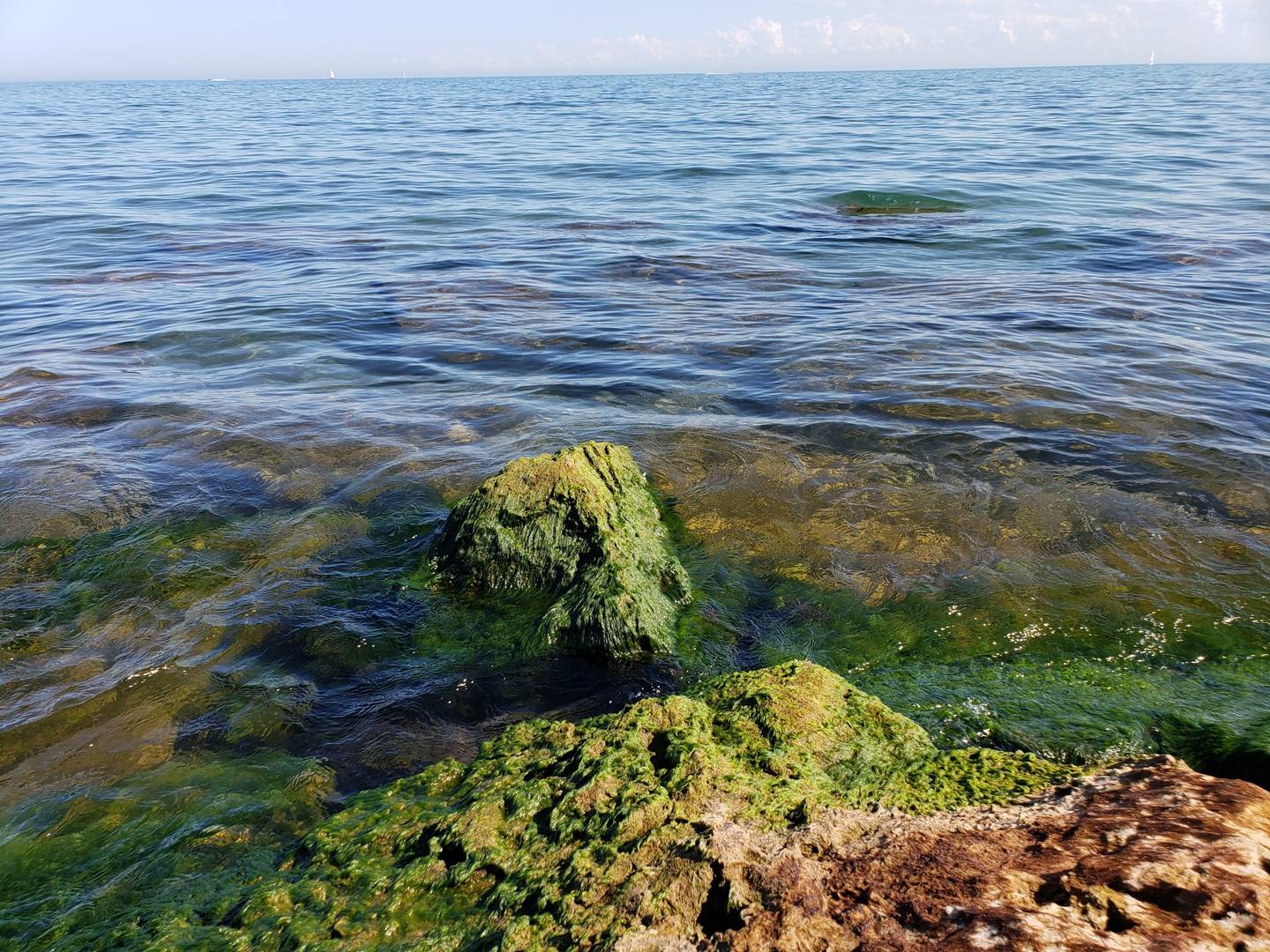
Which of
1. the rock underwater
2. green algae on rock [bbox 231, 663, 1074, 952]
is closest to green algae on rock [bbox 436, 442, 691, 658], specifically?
green algae on rock [bbox 231, 663, 1074, 952]

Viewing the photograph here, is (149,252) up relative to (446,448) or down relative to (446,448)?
up

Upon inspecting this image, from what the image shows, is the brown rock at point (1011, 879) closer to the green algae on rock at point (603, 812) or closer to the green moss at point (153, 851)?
the green algae on rock at point (603, 812)

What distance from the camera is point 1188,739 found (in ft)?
11.9

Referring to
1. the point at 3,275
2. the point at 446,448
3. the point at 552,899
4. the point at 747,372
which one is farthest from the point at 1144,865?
the point at 3,275

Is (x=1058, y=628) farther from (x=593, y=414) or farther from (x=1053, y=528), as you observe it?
(x=593, y=414)

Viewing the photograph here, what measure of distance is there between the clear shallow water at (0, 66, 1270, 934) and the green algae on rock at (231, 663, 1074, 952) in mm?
723

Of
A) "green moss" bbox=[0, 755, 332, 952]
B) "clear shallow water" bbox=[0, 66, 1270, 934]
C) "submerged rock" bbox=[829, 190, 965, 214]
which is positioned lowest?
"green moss" bbox=[0, 755, 332, 952]

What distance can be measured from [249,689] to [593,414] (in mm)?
4045

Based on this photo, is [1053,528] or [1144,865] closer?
[1144,865]

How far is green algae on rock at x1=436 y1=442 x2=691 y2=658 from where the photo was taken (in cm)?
456

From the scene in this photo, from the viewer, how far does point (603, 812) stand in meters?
2.66

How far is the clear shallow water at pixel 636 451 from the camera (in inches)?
159

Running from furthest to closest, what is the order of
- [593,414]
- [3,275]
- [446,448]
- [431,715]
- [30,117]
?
1. [30,117]
2. [3,275]
3. [593,414]
4. [446,448]
5. [431,715]

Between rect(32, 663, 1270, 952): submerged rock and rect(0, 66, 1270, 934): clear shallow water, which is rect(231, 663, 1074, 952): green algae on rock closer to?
rect(32, 663, 1270, 952): submerged rock
